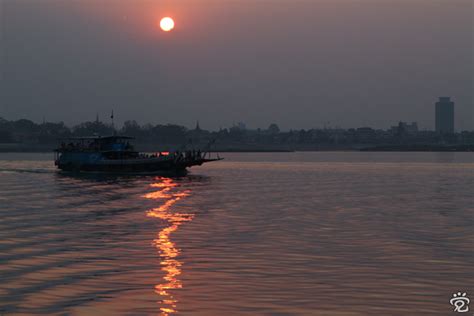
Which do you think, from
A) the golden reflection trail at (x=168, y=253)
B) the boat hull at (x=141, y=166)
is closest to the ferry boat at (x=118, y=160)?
the boat hull at (x=141, y=166)

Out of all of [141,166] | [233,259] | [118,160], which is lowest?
[233,259]

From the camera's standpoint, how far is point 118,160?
99188 mm

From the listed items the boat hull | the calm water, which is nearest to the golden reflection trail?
the calm water

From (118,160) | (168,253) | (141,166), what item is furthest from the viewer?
(118,160)

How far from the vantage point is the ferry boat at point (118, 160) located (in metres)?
98.4

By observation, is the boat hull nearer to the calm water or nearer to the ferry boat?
the ferry boat

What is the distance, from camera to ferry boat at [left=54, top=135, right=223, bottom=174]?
3873 inches

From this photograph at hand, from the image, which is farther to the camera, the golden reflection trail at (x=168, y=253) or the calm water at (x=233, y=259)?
the golden reflection trail at (x=168, y=253)

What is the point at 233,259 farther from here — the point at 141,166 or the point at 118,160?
the point at 118,160

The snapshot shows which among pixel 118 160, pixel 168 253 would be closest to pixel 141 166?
pixel 118 160

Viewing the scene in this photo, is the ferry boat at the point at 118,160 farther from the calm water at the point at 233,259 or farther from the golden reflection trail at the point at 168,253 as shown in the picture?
the calm water at the point at 233,259

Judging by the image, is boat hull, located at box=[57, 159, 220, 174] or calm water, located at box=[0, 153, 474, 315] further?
boat hull, located at box=[57, 159, 220, 174]

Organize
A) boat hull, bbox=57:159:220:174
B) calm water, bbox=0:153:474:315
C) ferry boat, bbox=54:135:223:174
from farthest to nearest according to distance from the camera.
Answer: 1. ferry boat, bbox=54:135:223:174
2. boat hull, bbox=57:159:220:174
3. calm water, bbox=0:153:474:315

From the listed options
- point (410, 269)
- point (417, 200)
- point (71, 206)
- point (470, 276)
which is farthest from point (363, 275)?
point (417, 200)
